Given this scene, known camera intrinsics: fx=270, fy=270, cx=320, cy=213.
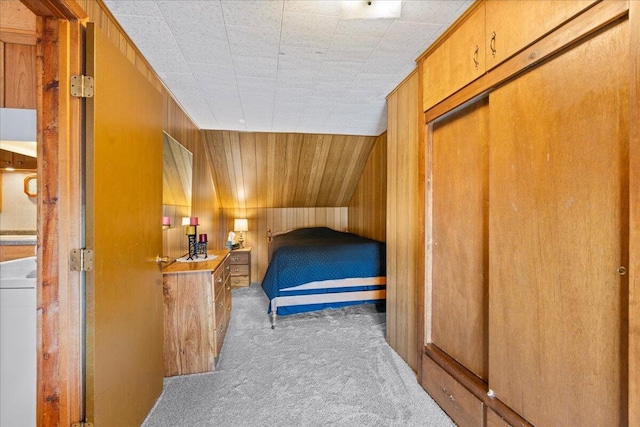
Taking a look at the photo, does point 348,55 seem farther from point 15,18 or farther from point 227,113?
point 15,18

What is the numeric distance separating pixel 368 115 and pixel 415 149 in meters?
1.22

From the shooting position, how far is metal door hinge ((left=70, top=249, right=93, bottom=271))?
1.14 metres

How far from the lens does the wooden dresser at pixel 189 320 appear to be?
201 cm

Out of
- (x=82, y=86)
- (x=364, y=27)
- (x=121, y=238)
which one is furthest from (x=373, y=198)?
(x=82, y=86)

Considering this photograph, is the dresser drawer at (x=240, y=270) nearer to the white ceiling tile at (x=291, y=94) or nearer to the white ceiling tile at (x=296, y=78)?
the white ceiling tile at (x=291, y=94)

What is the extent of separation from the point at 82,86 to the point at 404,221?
2110 mm

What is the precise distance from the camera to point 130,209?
1.44 meters

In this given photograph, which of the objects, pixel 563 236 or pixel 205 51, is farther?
pixel 205 51

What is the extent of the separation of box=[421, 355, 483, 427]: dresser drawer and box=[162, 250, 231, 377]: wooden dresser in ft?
5.19

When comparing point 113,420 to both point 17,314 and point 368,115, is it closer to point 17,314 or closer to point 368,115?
point 17,314

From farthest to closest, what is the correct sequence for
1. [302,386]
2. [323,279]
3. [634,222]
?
[323,279], [302,386], [634,222]

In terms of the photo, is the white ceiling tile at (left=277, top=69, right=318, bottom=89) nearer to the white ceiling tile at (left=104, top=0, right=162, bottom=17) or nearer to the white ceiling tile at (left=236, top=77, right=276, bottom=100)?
the white ceiling tile at (left=236, top=77, right=276, bottom=100)

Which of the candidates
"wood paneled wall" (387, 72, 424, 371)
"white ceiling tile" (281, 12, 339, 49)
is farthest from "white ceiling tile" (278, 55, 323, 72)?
"wood paneled wall" (387, 72, 424, 371)

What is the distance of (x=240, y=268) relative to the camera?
14.5 feet
